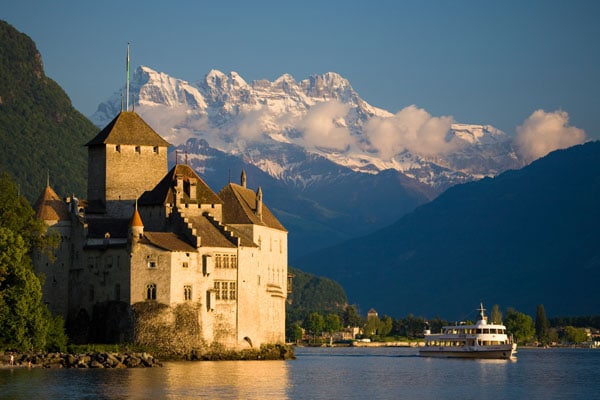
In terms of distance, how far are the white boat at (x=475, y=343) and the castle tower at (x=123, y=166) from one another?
160ft

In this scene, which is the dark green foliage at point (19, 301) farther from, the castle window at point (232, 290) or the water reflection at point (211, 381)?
the castle window at point (232, 290)

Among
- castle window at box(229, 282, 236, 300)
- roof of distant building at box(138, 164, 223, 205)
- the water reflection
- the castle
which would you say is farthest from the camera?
roof of distant building at box(138, 164, 223, 205)

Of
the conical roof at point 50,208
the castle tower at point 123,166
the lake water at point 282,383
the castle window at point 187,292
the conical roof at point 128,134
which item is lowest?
the lake water at point 282,383

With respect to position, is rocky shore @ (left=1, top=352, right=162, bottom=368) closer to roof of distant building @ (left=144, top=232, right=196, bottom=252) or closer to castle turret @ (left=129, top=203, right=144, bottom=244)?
roof of distant building @ (left=144, top=232, right=196, bottom=252)

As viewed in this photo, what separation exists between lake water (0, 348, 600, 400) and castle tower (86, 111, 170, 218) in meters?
21.4

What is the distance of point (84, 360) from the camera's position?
103875 millimetres

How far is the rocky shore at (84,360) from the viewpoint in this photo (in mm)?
102375

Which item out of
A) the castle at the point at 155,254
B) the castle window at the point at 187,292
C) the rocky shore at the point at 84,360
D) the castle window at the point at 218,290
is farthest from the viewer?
the castle window at the point at 218,290

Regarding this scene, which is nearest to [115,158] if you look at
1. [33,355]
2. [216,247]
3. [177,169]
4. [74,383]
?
[177,169]

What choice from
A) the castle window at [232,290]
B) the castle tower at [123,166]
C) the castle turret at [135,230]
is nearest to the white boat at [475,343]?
the castle window at [232,290]

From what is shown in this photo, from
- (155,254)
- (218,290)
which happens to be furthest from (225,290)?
(155,254)

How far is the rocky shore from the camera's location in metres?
102

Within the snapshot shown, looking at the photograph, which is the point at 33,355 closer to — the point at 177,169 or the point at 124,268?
the point at 124,268

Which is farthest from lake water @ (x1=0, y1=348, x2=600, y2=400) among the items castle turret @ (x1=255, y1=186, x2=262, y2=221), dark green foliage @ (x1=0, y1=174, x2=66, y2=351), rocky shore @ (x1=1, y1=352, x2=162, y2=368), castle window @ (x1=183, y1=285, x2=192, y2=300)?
castle turret @ (x1=255, y1=186, x2=262, y2=221)
